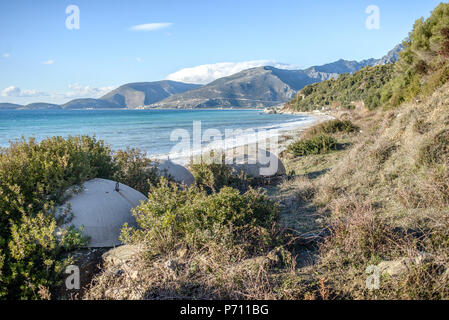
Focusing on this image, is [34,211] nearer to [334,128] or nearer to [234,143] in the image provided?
[334,128]

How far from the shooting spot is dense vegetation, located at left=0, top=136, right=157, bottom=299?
3.70m

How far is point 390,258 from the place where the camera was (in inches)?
153

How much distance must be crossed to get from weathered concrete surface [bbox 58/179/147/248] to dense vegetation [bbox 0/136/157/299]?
244mm

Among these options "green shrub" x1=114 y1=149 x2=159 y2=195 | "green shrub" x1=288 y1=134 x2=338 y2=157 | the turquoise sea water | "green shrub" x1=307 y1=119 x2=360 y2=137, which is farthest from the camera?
the turquoise sea water

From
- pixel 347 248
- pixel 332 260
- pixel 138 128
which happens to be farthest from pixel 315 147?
pixel 138 128

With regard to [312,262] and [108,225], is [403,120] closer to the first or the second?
[312,262]

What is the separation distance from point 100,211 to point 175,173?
10.8 ft

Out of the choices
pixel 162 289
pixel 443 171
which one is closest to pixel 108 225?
pixel 162 289

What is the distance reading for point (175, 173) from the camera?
332 inches

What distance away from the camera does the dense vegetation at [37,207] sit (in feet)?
12.1

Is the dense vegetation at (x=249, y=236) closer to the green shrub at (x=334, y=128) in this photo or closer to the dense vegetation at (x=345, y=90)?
the green shrub at (x=334, y=128)

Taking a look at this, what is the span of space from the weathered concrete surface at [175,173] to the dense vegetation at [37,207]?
1.38 metres

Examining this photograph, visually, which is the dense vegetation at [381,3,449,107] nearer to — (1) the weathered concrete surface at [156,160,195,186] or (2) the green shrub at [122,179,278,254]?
(1) the weathered concrete surface at [156,160,195,186]

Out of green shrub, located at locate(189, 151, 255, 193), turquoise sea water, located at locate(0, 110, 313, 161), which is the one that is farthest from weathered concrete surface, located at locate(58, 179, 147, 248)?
turquoise sea water, located at locate(0, 110, 313, 161)
